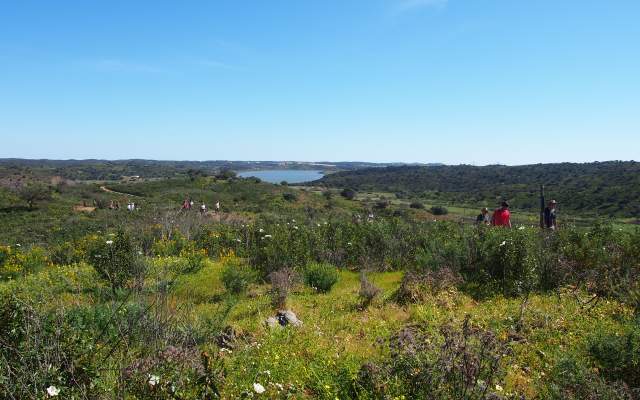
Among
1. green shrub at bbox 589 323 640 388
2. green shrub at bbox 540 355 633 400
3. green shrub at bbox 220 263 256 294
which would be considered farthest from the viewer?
green shrub at bbox 220 263 256 294

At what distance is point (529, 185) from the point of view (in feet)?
268

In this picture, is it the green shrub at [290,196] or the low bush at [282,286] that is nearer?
the low bush at [282,286]

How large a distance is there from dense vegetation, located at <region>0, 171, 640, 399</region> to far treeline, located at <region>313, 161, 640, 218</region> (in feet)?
146

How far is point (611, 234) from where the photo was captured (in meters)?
9.63

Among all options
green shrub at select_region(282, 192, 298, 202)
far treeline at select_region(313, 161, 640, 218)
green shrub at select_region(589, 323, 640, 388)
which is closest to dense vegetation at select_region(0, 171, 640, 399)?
green shrub at select_region(589, 323, 640, 388)

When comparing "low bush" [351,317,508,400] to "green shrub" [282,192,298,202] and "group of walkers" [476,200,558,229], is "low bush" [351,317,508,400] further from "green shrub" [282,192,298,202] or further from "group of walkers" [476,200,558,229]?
"green shrub" [282,192,298,202]

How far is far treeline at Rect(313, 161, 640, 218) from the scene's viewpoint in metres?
54.9

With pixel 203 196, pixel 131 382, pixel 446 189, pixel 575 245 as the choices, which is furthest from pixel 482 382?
pixel 446 189

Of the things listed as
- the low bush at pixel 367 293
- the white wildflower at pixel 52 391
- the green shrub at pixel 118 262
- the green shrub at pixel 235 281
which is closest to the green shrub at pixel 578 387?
the low bush at pixel 367 293

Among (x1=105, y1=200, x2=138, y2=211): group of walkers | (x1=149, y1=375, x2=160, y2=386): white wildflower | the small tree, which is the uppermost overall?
(x1=149, y1=375, x2=160, y2=386): white wildflower

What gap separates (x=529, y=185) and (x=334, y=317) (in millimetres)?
83714

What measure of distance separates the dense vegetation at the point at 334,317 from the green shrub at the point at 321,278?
0.11 ft

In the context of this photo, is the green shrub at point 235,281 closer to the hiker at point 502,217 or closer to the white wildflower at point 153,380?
the white wildflower at point 153,380

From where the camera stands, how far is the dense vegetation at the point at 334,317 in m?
3.46
